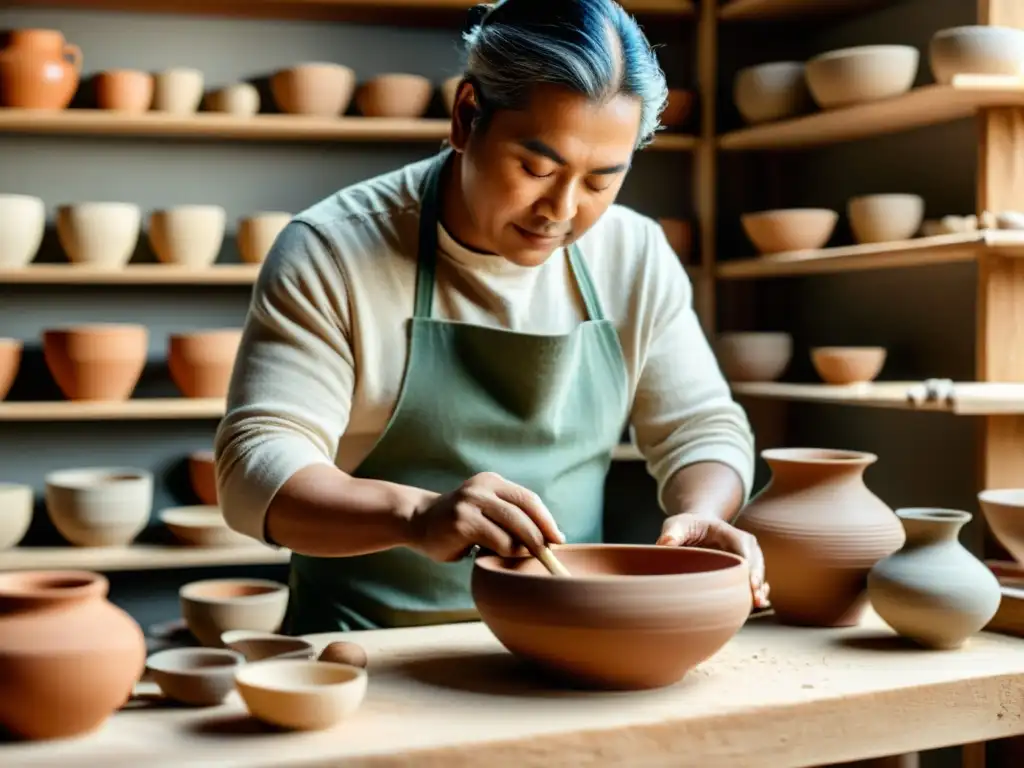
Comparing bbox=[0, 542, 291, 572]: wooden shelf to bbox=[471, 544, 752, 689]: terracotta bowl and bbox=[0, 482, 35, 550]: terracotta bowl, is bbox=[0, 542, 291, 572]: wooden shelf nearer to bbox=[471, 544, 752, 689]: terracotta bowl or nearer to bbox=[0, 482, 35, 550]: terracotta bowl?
bbox=[0, 482, 35, 550]: terracotta bowl

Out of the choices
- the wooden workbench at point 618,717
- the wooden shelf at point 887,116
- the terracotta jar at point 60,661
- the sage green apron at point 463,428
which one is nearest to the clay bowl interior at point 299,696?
the wooden workbench at point 618,717

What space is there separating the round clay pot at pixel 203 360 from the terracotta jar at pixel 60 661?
2375 mm

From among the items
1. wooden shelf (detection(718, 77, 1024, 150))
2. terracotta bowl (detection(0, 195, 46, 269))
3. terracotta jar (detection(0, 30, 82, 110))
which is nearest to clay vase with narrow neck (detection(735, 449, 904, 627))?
wooden shelf (detection(718, 77, 1024, 150))

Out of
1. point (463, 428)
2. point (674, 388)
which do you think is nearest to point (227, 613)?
point (463, 428)

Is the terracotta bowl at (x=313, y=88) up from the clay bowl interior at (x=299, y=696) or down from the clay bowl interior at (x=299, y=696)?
up

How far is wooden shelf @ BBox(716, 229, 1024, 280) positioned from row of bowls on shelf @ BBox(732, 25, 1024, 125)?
370mm

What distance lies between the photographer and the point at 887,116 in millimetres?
3191

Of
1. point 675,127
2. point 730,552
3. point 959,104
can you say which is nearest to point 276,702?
point 730,552

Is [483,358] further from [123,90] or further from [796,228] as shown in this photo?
[123,90]

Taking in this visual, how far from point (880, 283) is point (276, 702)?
278cm

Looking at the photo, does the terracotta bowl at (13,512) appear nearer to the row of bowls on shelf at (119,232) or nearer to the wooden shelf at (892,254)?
the row of bowls on shelf at (119,232)

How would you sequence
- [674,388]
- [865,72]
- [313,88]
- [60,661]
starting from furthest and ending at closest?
[313,88] < [865,72] < [674,388] < [60,661]

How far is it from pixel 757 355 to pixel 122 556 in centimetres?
191

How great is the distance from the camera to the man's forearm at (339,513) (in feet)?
4.97
